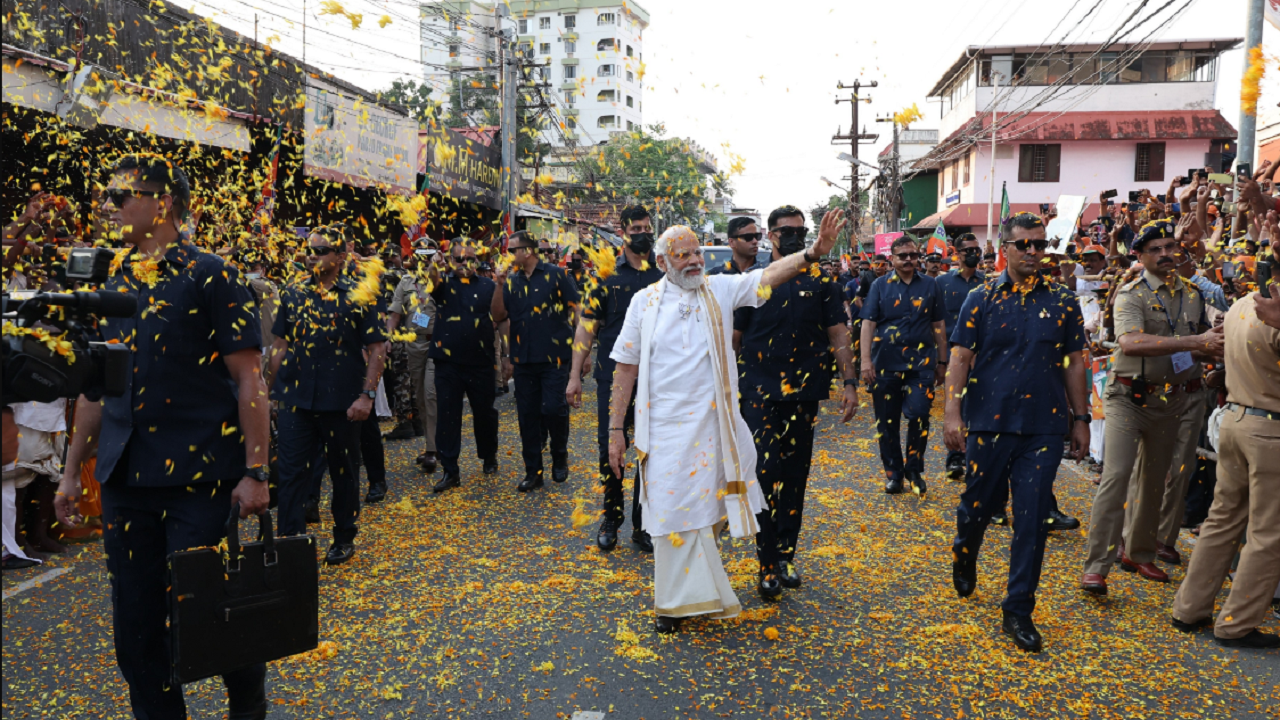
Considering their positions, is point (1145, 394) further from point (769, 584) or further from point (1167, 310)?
point (769, 584)

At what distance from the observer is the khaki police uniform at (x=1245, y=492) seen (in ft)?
15.3

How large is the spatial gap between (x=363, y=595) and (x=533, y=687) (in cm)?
176

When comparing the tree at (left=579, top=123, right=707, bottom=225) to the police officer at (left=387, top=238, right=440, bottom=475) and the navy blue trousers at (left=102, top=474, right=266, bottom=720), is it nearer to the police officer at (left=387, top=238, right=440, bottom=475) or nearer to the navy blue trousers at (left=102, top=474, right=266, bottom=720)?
the police officer at (left=387, top=238, right=440, bottom=475)

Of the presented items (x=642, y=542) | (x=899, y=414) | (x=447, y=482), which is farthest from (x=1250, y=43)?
(x=447, y=482)

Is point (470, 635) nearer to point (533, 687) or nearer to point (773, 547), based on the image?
point (533, 687)

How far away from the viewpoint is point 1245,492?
4.87 metres

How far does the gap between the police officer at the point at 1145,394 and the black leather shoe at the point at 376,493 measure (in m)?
5.56

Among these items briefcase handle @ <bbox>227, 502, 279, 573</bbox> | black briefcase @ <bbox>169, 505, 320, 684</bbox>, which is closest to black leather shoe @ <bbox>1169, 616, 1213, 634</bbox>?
black briefcase @ <bbox>169, 505, 320, 684</bbox>

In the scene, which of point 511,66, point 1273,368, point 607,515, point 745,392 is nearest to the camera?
point 1273,368

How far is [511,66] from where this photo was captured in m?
17.7

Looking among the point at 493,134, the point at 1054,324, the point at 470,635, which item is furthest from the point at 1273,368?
the point at 493,134

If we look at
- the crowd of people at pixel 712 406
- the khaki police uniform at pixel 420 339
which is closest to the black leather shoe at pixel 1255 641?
the crowd of people at pixel 712 406

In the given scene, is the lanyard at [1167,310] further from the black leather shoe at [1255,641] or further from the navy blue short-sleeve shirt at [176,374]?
the navy blue short-sleeve shirt at [176,374]

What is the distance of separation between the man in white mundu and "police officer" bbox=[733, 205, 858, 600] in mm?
605
